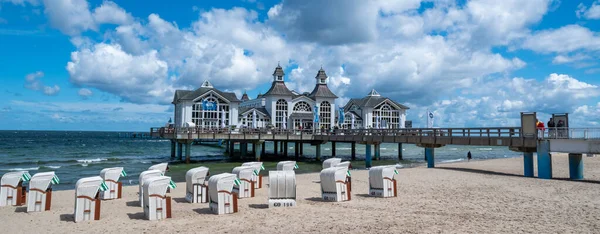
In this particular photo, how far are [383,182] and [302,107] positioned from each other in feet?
116

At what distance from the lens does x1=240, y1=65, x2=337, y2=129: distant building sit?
153 ft

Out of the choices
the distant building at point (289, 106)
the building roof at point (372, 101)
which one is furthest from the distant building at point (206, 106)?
the building roof at point (372, 101)

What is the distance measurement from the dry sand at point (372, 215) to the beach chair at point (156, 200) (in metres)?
0.27

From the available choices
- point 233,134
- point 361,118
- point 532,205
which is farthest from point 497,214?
point 361,118

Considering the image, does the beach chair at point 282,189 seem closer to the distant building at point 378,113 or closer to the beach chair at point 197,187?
the beach chair at point 197,187

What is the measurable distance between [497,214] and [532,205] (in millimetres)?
2033

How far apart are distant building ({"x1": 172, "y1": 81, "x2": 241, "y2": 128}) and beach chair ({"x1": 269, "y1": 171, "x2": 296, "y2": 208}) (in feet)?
94.6

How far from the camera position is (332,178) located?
12.3m

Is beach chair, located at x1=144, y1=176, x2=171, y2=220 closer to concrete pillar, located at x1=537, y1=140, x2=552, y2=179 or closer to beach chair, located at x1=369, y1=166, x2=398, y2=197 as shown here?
beach chair, located at x1=369, y1=166, x2=398, y2=197

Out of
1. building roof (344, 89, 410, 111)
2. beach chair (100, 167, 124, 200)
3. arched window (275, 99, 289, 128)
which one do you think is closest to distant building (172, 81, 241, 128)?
arched window (275, 99, 289, 128)

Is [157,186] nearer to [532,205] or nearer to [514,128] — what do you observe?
[532,205]

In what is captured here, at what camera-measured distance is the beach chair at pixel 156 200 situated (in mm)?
10000

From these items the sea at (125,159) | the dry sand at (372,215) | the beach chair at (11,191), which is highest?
the beach chair at (11,191)

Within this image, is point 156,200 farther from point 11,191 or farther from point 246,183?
point 11,191
